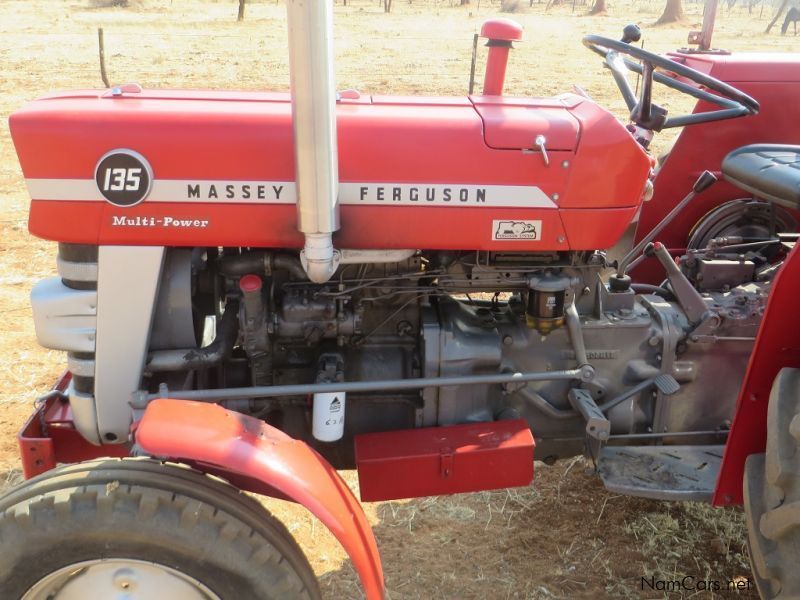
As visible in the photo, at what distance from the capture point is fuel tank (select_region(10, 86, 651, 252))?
7.09 ft

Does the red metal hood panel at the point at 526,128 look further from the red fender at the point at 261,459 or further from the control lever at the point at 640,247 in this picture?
the red fender at the point at 261,459

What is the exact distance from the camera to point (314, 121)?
1861mm

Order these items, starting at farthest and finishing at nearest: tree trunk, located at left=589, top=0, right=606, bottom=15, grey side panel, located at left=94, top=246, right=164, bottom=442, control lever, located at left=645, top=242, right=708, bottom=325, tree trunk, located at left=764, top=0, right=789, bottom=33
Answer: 1. tree trunk, located at left=589, top=0, right=606, bottom=15
2. tree trunk, located at left=764, top=0, right=789, bottom=33
3. control lever, located at left=645, top=242, right=708, bottom=325
4. grey side panel, located at left=94, top=246, right=164, bottom=442

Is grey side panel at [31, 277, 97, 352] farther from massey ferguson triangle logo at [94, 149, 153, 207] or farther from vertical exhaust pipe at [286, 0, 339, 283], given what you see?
vertical exhaust pipe at [286, 0, 339, 283]

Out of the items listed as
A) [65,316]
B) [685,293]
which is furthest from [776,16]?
[65,316]

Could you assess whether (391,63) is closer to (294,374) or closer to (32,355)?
(32,355)

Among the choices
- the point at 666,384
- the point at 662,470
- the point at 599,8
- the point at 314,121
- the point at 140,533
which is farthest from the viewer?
the point at 599,8

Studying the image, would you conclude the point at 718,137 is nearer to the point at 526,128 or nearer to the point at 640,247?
the point at 640,247

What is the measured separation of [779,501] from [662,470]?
1.93 feet

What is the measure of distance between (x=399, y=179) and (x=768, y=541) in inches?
56.3

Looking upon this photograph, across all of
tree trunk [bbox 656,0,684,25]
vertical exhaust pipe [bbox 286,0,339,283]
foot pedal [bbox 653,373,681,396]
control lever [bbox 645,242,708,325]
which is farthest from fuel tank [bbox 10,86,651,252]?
tree trunk [bbox 656,0,684,25]

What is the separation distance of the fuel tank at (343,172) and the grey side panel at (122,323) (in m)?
0.07

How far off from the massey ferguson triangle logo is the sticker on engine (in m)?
1.03

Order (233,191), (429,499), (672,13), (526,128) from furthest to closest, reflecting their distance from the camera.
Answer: (672,13), (429,499), (526,128), (233,191)
